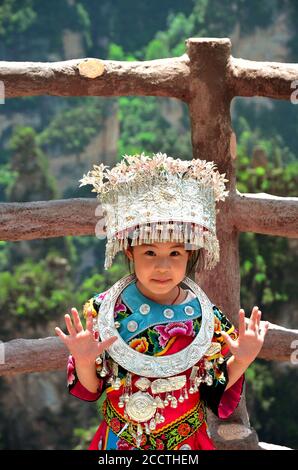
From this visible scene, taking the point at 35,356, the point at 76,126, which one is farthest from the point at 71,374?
the point at 76,126

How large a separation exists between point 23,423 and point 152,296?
1447 cm

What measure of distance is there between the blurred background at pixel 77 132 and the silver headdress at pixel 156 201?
44.8 ft

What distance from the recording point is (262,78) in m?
3.00

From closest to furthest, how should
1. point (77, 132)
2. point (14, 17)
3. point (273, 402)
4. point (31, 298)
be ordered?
point (273, 402)
point (31, 298)
point (77, 132)
point (14, 17)

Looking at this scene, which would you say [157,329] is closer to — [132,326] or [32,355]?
[132,326]

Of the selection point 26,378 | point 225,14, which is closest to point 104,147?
point 225,14

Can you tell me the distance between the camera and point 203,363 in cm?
212

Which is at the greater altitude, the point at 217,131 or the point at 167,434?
the point at 217,131

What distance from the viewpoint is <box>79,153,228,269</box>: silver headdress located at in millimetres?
2062

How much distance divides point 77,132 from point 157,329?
2512 cm

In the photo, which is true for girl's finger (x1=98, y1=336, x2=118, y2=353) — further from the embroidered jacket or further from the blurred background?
the blurred background

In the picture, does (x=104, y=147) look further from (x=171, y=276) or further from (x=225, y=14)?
(x=171, y=276)

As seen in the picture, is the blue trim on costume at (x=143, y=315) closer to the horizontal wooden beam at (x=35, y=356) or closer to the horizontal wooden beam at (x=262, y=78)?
the horizontal wooden beam at (x=35, y=356)

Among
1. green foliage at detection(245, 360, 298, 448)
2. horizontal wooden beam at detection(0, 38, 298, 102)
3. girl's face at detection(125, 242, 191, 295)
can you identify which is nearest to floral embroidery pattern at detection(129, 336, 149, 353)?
girl's face at detection(125, 242, 191, 295)
